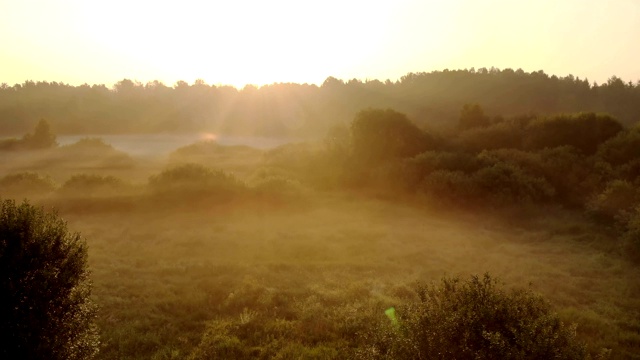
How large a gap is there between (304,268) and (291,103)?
7181 centimetres

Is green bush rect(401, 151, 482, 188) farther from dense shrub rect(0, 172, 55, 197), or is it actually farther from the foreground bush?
dense shrub rect(0, 172, 55, 197)

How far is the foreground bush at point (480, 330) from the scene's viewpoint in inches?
264

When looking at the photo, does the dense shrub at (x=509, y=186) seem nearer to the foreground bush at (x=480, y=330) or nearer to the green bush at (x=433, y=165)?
the green bush at (x=433, y=165)

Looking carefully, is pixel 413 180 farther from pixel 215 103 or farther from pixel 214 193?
pixel 215 103

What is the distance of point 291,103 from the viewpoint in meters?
88.9

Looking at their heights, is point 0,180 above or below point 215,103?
below

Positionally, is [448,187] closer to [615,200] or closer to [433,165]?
[433,165]

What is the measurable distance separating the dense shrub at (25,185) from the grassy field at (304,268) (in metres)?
3.67

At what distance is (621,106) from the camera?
3361 inches

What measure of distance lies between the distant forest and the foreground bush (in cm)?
6215

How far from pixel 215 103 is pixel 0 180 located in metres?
49.1

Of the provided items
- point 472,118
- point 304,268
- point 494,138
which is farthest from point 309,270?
point 472,118

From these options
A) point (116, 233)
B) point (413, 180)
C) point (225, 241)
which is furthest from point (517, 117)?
point (116, 233)

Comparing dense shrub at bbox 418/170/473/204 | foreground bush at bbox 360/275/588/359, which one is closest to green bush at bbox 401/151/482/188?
dense shrub at bbox 418/170/473/204
